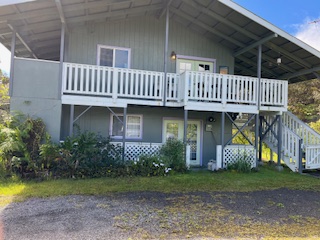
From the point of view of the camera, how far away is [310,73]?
10906 millimetres

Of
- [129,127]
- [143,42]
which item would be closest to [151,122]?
[129,127]

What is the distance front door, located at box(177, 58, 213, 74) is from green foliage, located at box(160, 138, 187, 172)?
3.67 metres

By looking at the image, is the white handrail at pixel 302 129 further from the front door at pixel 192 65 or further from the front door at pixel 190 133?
the front door at pixel 192 65

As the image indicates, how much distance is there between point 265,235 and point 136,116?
742 centimetres

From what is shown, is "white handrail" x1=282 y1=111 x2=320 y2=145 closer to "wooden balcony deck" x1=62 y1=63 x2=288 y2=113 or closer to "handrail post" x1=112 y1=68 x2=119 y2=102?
"wooden balcony deck" x1=62 y1=63 x2=288 y2=113

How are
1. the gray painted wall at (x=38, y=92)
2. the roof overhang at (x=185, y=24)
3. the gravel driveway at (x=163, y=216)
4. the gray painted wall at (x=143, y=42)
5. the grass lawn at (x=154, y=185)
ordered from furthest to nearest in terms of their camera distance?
the gray painted wall at (x=143, y=42) < the roof overhang at (x=185, y=24) < the gray painted wall at (x=38, y=92) < the grass lawn at (x=154, y=185) < the gravel driveway at (x=163, y=216)

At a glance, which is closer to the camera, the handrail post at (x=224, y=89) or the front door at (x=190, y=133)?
the handrail post at (x=224, y=89)

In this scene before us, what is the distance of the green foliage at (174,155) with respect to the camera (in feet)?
28.0

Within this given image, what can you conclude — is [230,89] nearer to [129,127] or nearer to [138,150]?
[138,150]

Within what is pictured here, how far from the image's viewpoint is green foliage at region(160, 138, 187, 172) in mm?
8547

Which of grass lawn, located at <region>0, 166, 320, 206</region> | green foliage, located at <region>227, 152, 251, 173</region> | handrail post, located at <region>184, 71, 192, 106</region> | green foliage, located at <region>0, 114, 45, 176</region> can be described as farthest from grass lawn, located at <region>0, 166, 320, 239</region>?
handrail post, located at <region>184, 71, 192, 106</region>

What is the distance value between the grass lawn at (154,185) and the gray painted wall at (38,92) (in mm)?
2082

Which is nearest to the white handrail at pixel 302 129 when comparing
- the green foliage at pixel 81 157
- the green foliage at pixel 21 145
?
the green foliage at pixel 81 157

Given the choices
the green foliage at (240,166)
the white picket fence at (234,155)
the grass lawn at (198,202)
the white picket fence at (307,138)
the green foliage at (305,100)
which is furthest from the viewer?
the green foliage at (305,100)
